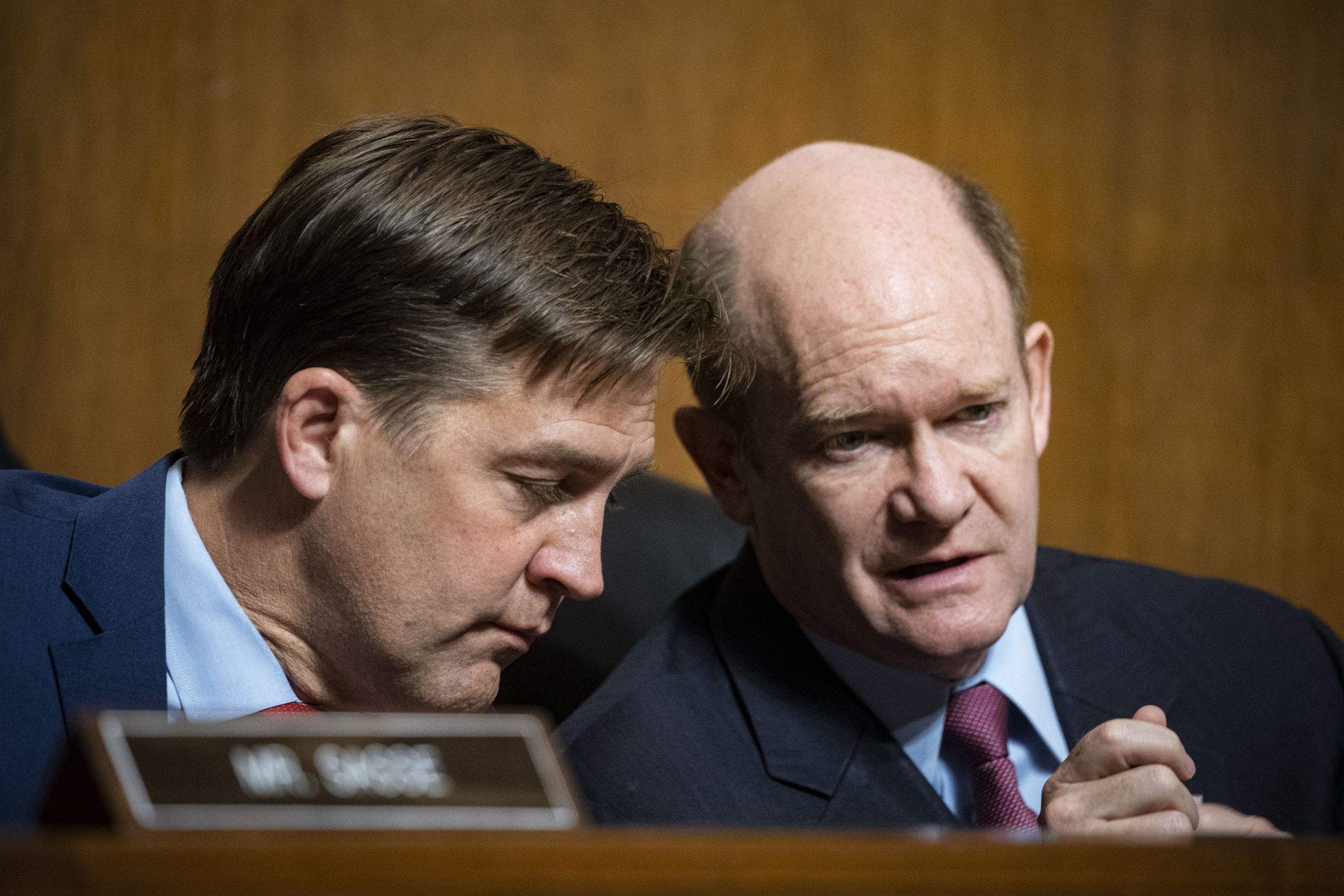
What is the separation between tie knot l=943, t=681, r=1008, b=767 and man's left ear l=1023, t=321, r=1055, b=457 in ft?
0.91

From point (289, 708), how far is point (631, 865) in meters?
0.72

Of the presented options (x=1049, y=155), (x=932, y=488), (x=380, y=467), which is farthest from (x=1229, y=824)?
(x=1049, y=155)

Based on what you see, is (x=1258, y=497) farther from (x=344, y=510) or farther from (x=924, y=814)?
(x=344, y=510)

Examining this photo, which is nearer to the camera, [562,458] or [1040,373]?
[562,458]

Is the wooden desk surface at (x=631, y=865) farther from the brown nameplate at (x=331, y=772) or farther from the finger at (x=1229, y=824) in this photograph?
the finger at (x=1229, y=824)

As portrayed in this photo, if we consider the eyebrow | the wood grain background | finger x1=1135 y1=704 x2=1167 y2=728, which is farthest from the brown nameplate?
the wood grain background

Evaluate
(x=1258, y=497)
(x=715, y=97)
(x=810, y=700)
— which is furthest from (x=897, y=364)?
(x=1258, y=497)

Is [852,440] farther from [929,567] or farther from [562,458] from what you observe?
[562,458]

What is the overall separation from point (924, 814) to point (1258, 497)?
1.67m

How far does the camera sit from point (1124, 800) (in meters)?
1.01

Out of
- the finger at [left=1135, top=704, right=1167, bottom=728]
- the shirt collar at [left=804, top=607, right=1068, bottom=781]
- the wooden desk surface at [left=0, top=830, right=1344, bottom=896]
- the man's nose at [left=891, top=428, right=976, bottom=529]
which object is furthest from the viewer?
the shirt collar at [left=804, top=607, right=1068, bottom=781]

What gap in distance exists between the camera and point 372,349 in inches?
43.9

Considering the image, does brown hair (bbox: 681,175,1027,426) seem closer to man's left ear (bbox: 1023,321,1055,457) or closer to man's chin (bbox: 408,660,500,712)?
man's left ear (bbox: 1023,321,1055,457)

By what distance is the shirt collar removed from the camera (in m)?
1.30
